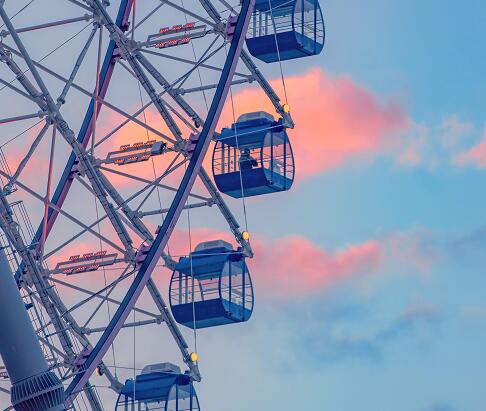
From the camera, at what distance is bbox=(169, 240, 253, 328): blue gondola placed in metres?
51.9

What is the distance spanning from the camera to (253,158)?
52.9 meters

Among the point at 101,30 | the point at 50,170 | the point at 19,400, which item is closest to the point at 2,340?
the point at 19,400

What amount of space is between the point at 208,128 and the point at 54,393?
1485 centimetres

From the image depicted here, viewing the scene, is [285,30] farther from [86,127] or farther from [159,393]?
[159,393]

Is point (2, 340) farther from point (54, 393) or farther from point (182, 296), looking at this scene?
point (182, 296)

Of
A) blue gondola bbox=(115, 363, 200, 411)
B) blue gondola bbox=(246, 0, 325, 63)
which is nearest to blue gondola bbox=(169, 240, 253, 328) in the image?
blue gondola bbox=(115, 363, 200, 411)

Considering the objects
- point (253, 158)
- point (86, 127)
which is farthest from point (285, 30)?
point (86, 127)

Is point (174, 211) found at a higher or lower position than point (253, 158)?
lower

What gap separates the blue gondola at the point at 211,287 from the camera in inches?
2045

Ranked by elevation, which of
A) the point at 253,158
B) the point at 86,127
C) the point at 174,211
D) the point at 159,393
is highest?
the point at 86,127

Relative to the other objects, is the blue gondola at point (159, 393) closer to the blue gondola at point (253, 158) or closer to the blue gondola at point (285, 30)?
the blue gondola at point (253, 158)

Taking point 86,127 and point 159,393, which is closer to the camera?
point 159,393

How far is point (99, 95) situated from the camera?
2131 inches

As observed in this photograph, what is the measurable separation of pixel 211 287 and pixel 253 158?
3399 millimetres
